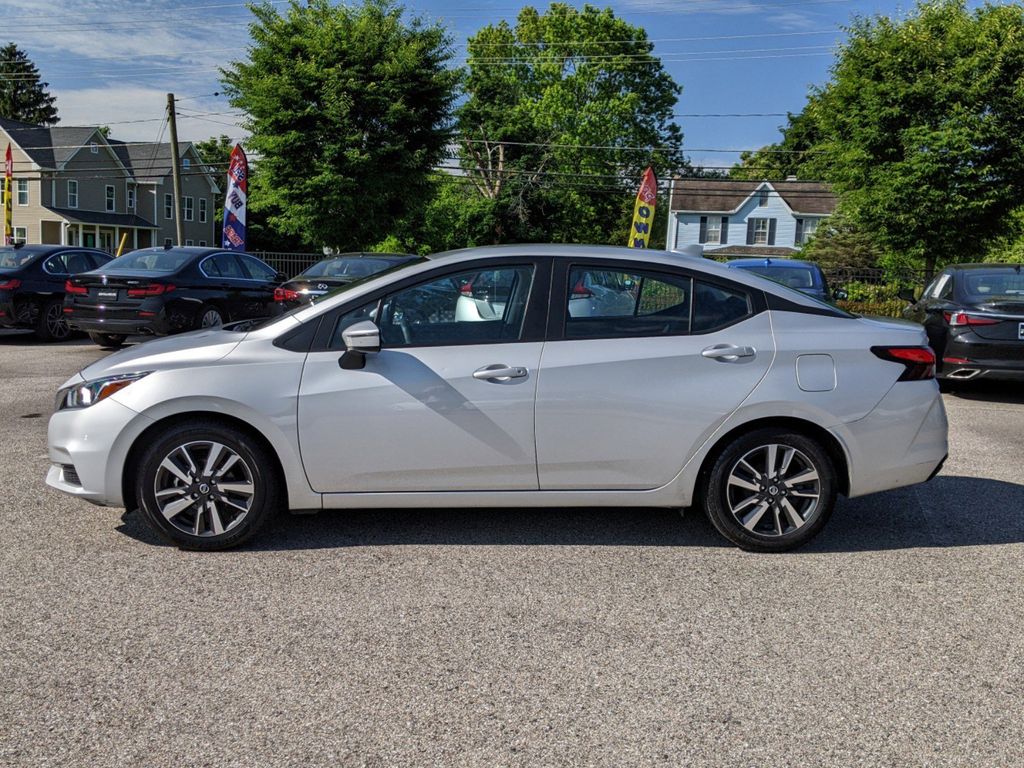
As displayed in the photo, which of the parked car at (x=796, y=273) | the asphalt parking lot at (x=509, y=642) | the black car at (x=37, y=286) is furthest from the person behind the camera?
the black car at (x=37, y=286)

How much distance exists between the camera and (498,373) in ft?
15.6

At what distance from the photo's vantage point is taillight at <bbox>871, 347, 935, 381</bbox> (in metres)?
4.98

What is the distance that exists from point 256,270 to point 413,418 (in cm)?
1099

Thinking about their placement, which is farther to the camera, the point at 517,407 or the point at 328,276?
the point at 328,276

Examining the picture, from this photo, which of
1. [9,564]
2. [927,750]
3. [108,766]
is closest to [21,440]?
[9,564]

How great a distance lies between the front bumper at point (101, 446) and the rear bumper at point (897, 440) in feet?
12.0

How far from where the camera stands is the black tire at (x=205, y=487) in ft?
15.6

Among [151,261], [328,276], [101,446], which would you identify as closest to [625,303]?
[101,446]

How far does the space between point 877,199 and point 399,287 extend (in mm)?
18977

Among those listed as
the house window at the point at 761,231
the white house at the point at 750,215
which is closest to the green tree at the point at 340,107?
the white house at the point at 750,215

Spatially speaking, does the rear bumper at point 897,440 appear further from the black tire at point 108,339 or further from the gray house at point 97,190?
the gray house at point 97,190

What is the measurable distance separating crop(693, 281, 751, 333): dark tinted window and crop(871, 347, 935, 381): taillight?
73cm

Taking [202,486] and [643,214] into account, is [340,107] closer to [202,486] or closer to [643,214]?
[643,214]

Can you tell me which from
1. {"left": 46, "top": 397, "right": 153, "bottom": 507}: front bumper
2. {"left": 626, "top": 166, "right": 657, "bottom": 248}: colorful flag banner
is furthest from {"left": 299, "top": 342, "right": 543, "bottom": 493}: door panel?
{"left": 626, "top": 166, "right": 657, "bottom": 248}: colorful flag banner
